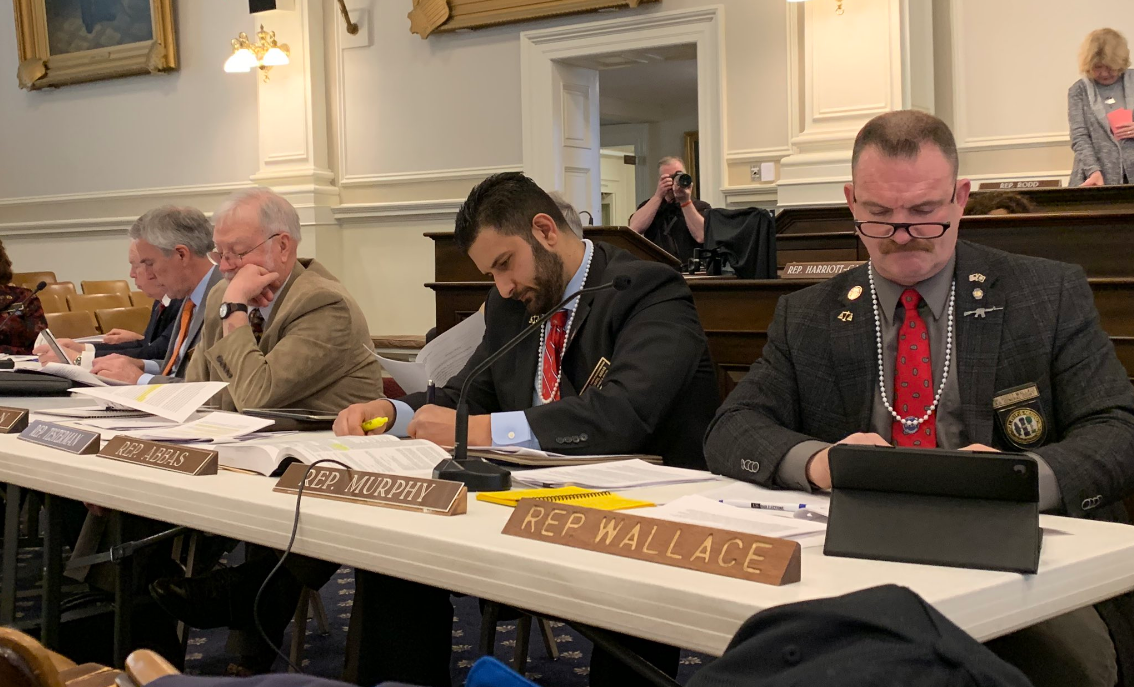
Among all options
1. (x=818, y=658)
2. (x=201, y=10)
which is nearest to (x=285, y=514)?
(x=818, y=658)

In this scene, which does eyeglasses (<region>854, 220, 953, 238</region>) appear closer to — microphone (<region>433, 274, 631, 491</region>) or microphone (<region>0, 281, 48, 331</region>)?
microphone (<region>433, 274, 631, 491</region>)

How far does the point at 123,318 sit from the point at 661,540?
5.50 m

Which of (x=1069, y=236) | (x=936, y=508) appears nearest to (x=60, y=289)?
(x=1069, y=236)

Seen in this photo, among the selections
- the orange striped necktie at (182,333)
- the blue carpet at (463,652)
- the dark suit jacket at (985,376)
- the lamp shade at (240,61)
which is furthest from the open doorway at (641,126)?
the dark suit jacket at (985,376)

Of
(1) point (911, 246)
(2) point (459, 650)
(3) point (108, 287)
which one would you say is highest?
(1) point (911, 246)

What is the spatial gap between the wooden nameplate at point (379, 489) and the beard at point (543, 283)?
951 millimetres

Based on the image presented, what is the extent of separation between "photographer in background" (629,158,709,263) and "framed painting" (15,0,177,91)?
4620 mm

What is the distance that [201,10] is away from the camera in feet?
29.7

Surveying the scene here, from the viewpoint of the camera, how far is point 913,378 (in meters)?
1.89

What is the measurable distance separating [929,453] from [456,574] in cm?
52

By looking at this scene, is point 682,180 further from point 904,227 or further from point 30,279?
point 30,279

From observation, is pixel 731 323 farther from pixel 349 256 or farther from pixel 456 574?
pixel 349 256

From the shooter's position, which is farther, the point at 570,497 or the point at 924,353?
the point at 924,353

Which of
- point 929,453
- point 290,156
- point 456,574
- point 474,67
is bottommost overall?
point 456,574
